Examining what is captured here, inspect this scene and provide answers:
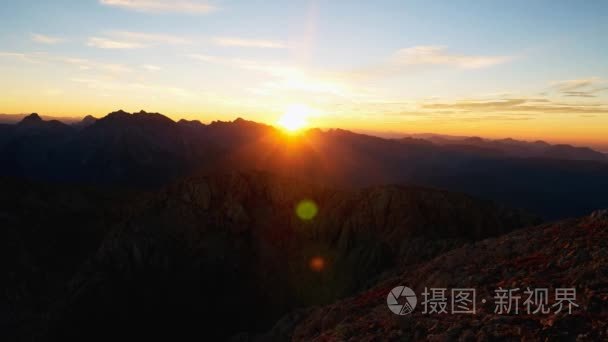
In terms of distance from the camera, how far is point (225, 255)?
2202 inches

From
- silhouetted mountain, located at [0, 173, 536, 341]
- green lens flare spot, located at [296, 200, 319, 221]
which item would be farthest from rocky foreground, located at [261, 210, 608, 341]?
green lens flare spot, located at [296, 200, 319, 221]

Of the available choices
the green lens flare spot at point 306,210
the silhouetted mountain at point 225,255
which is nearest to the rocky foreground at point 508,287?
the silhouetted mountain at point 225,255

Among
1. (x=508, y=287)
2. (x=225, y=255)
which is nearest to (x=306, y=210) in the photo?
(x=225, y=255)

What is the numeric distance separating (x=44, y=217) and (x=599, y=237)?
273 ft

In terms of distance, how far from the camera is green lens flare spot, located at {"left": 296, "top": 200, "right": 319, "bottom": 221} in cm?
6050

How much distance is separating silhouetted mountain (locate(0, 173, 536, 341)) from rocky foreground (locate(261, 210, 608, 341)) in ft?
64.2

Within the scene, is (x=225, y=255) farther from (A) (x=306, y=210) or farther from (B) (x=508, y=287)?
(B) (x=508, y=287)

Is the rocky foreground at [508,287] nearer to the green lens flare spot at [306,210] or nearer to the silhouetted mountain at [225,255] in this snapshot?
the silhouetted mountain at [225,255]

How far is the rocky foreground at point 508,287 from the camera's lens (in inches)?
476

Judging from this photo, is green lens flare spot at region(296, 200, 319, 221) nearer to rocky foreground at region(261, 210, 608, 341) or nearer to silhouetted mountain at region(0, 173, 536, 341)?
silhouetted mountain at region(0, 173, 536, 341)

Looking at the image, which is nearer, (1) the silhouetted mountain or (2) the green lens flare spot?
(1) the silhouetted mountain

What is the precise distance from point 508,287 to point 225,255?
4583 cm

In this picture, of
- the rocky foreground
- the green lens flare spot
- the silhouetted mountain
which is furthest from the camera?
the green lens flare spot

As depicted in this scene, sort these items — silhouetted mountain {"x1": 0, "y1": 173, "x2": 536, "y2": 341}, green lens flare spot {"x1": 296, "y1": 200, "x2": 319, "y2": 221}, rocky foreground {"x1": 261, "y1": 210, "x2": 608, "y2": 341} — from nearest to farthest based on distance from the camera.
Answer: rocky foreground {"x1": 261, "y1": 210, "x2": 608, "y2": 341} → silhouetted mountain {"x1": 0, "y1": 173, "x2": 536, "y2": 341} → green lens flare spot {"x1": 296, "y1": 200, "x2": 319, "y2": 221}
